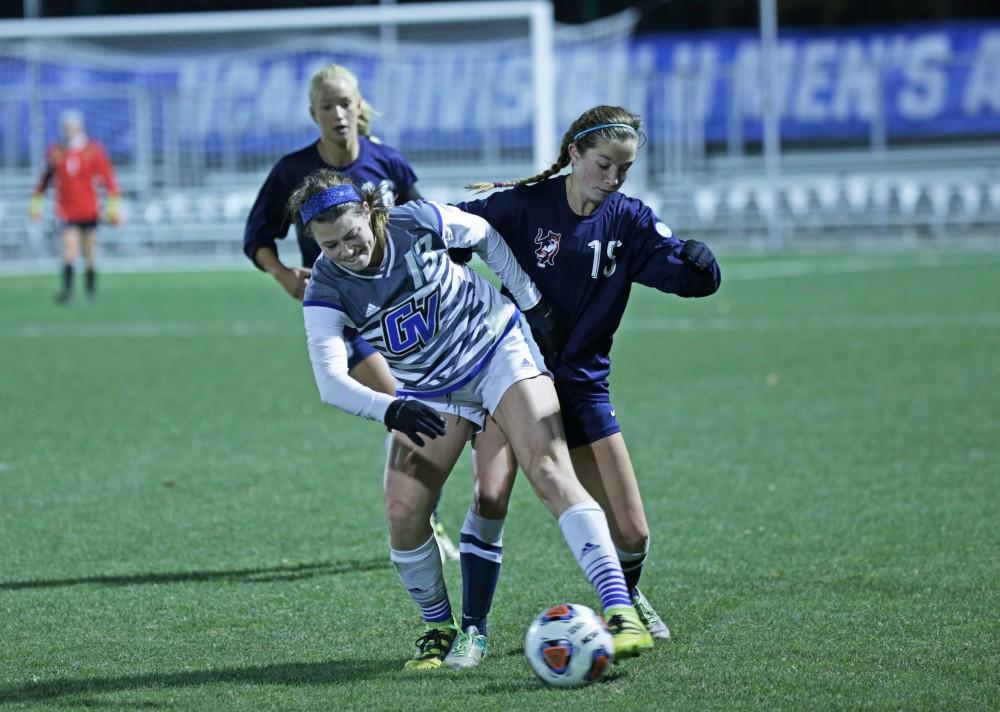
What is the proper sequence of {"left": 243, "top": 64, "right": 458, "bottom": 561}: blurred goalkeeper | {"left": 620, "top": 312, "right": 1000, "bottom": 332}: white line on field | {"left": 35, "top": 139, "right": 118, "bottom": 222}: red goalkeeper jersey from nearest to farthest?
{"left": 243, "top": 64, "right": 458, "bottom": 561}: blurred goalkeeper, {"left": 620, "top": 312, "right": 1000, "bottom": 332}: white line on field, {"left": 35, "top": 139, "right": 118, "bottom": 222}: red goalkeeper jersey

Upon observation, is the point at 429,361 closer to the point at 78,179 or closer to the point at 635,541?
the point at 635,541

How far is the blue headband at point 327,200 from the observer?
4621mm

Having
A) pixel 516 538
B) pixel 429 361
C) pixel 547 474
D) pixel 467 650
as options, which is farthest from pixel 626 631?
pixel 516 538

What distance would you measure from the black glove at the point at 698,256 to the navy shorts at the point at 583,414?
527 millimetres

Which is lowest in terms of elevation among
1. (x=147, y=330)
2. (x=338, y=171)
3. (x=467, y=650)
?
(x=147, y=330)

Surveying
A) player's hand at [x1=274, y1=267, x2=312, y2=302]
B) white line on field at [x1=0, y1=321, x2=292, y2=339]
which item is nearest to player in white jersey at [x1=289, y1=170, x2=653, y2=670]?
player's hand at [x1=274, y1=267, x2=312, y2=302]

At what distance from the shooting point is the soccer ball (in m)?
4.41

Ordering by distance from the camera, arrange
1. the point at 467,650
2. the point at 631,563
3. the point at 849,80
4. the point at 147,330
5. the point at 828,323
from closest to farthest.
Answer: the point at 467,650
the point at 631,563
the point at 828,323
the point at 147,330
the point at 849,80

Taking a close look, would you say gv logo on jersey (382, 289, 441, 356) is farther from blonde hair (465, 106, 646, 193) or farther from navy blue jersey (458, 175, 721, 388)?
blonde hair (465, 106, 646, 193)

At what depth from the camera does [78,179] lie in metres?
20.3

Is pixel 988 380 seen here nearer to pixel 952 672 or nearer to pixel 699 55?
pixel 952 672

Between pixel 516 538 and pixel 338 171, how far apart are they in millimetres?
1797

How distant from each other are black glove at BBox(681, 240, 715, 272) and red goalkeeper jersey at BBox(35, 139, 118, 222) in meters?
16.4

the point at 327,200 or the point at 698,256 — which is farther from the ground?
the point at 327,200
